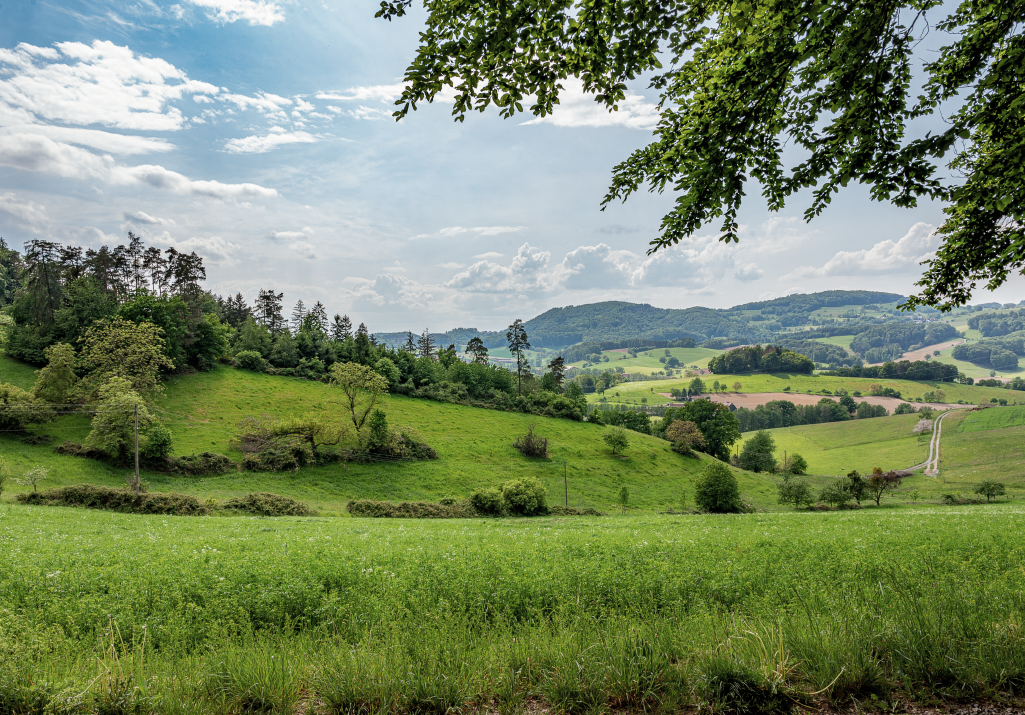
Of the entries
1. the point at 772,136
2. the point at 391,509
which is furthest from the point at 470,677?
the point at 391,509

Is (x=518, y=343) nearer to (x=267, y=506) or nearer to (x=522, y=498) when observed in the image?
(x=522, y=498)

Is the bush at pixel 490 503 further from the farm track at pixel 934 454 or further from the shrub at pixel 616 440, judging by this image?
the farm track at pixel 934 454

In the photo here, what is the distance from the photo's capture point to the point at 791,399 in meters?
162

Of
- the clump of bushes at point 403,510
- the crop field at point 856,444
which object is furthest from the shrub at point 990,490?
the clump of bushes at point 403,510

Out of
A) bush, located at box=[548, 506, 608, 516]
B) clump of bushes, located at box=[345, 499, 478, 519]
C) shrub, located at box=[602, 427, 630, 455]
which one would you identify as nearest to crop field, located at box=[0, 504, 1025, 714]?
clump of bushes, located at box=[345, 499, 478, 519]

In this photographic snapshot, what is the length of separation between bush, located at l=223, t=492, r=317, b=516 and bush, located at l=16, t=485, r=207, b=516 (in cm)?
331

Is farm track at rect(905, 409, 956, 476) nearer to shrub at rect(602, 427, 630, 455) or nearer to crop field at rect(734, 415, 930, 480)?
crop field at rect(734, 415, 930, 480)

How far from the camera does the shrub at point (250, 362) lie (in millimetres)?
77250

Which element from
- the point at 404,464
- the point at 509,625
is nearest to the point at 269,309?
the point at 404,464

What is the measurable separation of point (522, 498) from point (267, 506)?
20.1 meters

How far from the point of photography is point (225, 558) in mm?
10328

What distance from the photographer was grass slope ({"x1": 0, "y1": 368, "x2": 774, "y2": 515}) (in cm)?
4209

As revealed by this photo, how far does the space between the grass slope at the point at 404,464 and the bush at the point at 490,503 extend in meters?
9.83

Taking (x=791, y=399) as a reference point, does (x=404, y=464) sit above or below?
above
